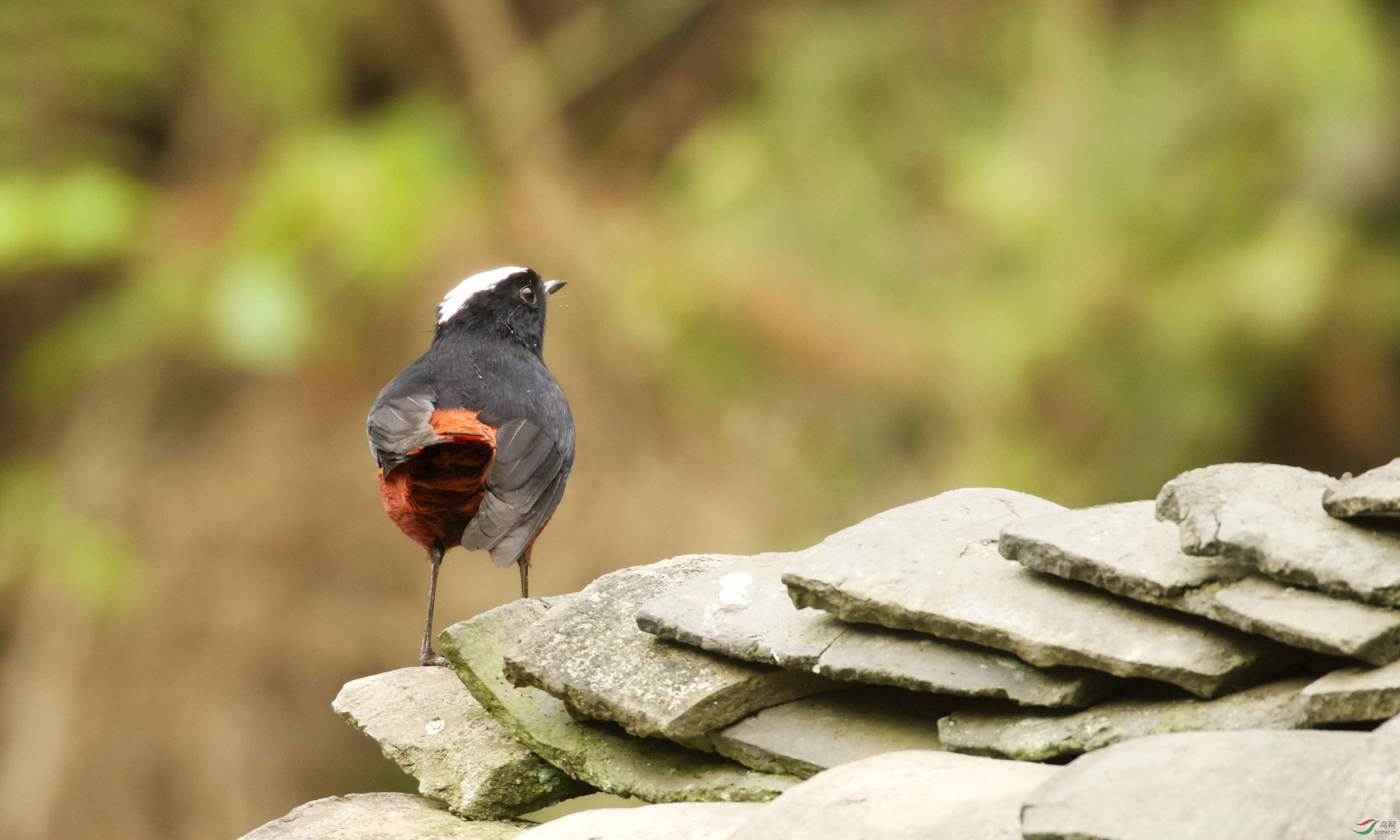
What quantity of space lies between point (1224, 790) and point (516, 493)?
2093 millimetres

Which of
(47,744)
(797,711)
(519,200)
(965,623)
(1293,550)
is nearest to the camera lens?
(1293,550)

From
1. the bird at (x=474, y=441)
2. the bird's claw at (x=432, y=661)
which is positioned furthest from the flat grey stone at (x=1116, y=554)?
the bird's claw at (x=432, y=661)

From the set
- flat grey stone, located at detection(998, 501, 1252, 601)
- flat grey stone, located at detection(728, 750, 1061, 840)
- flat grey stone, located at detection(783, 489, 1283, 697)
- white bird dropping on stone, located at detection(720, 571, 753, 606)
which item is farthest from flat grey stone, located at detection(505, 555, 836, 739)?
flat grey stone, located at detection(998, 501, 1252, 601)

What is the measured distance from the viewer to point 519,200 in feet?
25.6

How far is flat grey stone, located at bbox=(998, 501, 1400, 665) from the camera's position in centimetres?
215

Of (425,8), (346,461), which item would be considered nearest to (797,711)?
(346,461)

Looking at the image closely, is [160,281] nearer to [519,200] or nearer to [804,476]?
[519,200]

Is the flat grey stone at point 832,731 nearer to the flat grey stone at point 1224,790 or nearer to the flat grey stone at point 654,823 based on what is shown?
the flat grey stone at point 654,823

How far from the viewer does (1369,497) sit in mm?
2299

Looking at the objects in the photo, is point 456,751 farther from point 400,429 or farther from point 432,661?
point 400,429

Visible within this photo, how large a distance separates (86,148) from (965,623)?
6573 millimetres

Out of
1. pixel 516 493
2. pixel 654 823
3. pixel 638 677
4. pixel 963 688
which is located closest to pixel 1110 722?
pixel 963 688

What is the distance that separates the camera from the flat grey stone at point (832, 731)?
2.65 metres

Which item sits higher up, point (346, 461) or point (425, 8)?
point (425, 8)
